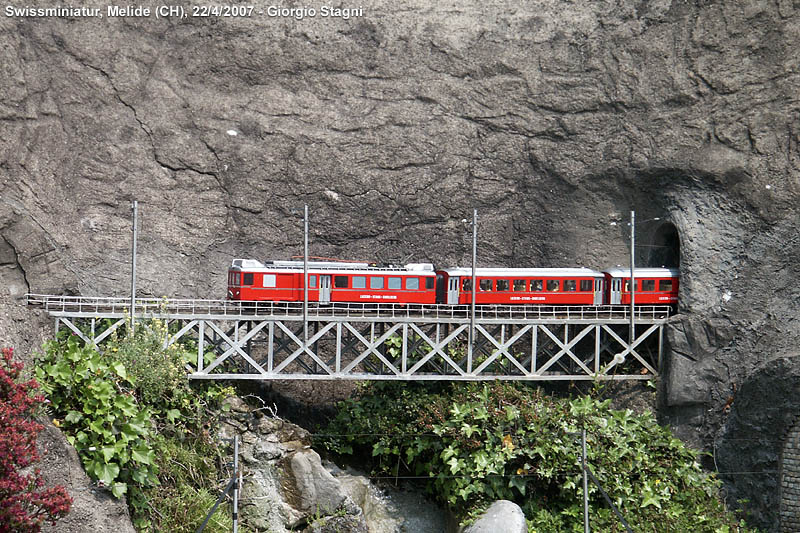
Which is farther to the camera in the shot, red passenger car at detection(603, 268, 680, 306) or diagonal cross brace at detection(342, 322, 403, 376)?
red passenger car at detection(603, 268, 680, 306)

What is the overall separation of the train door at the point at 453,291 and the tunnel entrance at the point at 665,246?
6.30 metres

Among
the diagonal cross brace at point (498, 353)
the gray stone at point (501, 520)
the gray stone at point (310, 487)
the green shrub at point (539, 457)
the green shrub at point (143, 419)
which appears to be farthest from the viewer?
the diagonal cross brace at point (498, 353)

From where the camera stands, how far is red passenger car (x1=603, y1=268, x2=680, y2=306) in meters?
23.6

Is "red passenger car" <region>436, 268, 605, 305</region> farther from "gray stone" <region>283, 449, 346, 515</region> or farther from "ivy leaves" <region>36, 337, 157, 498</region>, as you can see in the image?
"ivy leaves" <region>36, 337, 157, 498</region>

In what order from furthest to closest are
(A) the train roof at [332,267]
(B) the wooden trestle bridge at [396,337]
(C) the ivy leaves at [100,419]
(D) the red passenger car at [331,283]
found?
(A) the train roof at [332,267], (D) the red passenger car at [331,283], (B) the wooden trestle bridge at [396,337], (C) the ivy leaves at [100,419]

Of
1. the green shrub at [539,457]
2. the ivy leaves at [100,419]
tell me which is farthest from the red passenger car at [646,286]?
the ivy leaves at [100,419]

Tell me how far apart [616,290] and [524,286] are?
2.59 meters

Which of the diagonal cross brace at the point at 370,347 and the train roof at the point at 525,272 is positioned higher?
the train roof at the point at 525,272

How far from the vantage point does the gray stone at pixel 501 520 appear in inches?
754

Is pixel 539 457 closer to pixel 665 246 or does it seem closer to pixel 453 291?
pixel 453 291

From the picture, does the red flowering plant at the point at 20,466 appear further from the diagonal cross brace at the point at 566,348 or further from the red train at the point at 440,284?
the diagonal cross brace at the point at 566,348

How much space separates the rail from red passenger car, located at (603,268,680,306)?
10.0 inches

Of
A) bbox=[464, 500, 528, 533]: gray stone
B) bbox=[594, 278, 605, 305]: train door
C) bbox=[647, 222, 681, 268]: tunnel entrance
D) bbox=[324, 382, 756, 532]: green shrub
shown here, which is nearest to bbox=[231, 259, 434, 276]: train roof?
bbox=[324, 382, 756, 532]: green shrub

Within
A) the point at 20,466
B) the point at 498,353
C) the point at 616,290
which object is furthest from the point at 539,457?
the point at 20,466
